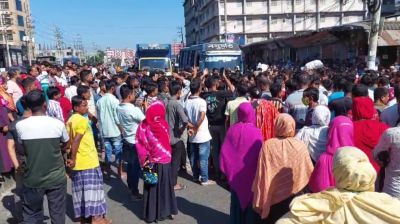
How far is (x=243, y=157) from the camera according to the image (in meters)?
4.24

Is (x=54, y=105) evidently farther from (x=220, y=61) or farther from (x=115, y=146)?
(x=220, y=61)

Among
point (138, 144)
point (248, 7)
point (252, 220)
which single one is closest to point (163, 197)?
point (138, 144)

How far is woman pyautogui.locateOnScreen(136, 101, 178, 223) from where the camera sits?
5.04 m

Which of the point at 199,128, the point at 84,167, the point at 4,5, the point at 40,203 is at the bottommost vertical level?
the point at 40,203

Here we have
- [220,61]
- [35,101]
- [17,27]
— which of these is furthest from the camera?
[17,27]

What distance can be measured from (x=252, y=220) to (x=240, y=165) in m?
0.62

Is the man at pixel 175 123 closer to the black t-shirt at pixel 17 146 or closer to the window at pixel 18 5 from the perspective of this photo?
the black t-shirt at pixel 17 146

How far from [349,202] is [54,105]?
16.7 ft

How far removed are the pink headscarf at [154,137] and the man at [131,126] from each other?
0.92 meters

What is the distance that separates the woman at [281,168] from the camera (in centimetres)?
373

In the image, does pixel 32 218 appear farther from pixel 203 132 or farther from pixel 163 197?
pixel 203 132

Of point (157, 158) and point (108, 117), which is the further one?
point (108, 117)

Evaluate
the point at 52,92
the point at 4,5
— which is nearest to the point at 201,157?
the point at 52,92

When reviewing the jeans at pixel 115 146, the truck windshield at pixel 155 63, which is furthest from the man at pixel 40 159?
the truck windshield at pixel 155 63
